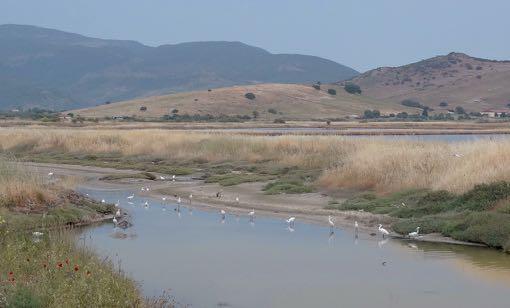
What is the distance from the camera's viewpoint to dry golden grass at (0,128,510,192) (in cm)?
2436

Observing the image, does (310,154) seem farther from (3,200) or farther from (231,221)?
(3,200)

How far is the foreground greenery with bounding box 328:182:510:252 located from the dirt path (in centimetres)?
37

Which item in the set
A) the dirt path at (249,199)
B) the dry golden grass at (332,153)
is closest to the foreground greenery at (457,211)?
the dirt path at (249,199)

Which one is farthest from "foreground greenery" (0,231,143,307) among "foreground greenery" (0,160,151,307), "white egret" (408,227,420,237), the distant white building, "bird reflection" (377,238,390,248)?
the distant white building

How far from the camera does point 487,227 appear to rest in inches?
787

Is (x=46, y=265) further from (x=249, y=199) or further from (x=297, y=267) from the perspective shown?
(x=249, y=199)

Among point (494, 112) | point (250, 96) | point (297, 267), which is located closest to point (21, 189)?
point (297, 267)

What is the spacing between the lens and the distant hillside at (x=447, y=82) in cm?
14300

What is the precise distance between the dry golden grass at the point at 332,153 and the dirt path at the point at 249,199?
5.46ft

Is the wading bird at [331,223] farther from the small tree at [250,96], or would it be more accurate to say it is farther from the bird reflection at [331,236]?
the small tree at [250,96]

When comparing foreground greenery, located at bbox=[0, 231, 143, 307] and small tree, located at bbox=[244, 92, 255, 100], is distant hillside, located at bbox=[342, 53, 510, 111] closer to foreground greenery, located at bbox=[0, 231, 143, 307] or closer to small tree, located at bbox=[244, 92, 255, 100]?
small tree, located at bbox=[244, 92, 255, 100]

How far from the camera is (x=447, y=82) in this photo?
159m

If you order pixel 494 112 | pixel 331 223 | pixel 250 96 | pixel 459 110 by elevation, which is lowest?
pixel 331 223

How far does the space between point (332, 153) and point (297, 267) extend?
19.8 meters
